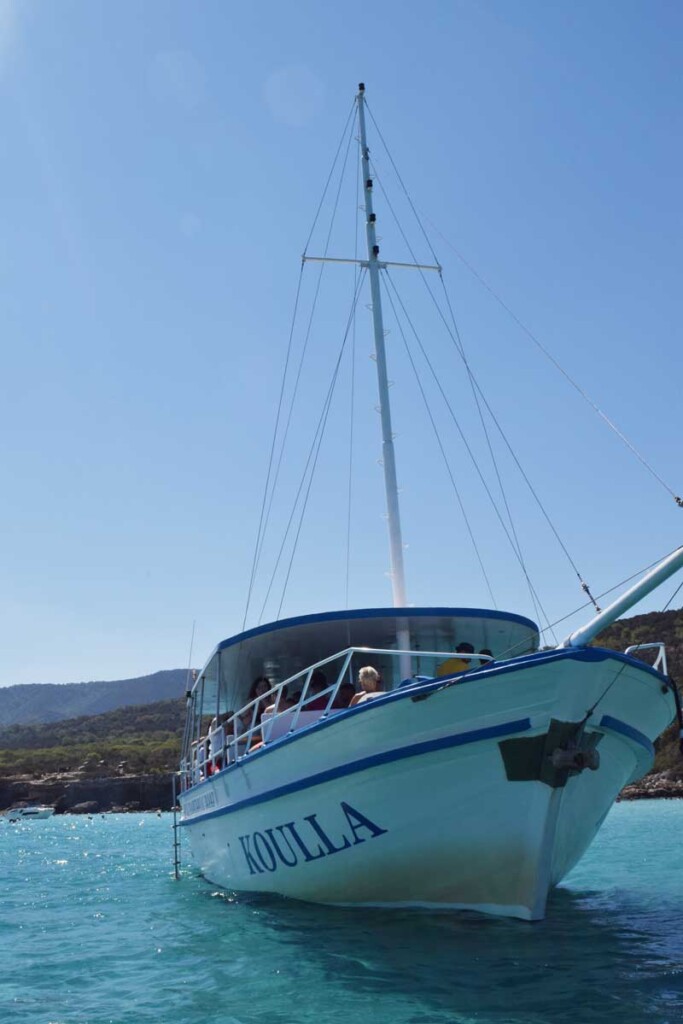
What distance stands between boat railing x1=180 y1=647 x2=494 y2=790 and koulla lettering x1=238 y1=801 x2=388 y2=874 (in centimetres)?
103

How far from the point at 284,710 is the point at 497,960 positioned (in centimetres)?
494

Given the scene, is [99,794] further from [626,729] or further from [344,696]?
[626,729]

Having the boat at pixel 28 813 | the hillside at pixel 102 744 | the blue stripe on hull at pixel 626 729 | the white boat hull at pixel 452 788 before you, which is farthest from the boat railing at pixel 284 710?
the hillside at pixel 102 744

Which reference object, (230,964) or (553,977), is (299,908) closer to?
(230,964)

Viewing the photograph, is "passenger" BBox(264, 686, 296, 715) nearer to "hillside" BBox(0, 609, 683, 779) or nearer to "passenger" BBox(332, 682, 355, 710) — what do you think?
"passenger" BBox(332, 682, 355, 710)

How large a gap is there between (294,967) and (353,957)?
56 centimetres

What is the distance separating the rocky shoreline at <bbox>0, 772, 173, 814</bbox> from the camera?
74.1 metres

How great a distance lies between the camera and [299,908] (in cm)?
1068

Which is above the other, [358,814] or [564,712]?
[564,712]

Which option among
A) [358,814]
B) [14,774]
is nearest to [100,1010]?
[358,814]

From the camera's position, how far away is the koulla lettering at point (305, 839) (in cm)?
942

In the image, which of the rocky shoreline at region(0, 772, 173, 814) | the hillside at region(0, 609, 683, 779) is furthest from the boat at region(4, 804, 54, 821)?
the hillside at region(0, 609, 683, 779)

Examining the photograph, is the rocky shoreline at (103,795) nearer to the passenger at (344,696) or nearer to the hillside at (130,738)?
the hillside at (130,738)

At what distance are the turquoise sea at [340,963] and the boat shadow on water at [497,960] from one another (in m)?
0.02
